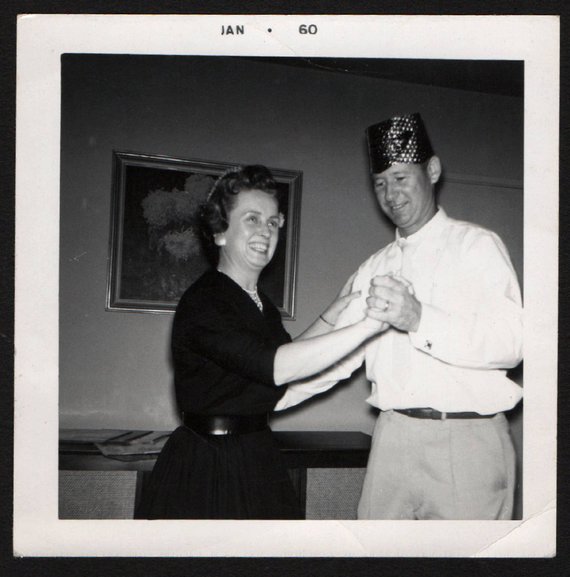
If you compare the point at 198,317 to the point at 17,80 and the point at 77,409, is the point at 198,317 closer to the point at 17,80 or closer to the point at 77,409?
the point at 77,409

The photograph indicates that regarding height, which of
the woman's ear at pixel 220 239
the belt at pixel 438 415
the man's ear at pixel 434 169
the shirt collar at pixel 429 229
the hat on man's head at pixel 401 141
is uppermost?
the hat on man's head at pixel 401 141

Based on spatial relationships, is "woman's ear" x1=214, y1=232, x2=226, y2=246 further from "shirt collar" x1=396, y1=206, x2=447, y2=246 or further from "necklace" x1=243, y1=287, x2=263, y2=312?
"shirt collar" x1=396, y1=206, x2=447, y2=246

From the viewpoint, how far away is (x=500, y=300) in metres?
1.57

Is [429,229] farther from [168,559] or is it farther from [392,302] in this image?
[168,559]

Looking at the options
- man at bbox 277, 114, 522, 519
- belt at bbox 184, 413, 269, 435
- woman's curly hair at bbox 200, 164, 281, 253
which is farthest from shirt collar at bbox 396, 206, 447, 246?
belt at bbox 184, 413, 269, 435

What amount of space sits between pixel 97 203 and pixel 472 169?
104 cm

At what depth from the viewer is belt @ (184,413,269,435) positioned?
1531 mm

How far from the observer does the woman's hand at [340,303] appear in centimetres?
168

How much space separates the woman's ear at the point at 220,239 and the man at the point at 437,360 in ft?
1.35

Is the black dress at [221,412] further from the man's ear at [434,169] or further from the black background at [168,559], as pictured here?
the man's ear at [434,169]

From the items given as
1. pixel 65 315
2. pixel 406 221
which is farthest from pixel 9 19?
pixel 406 221

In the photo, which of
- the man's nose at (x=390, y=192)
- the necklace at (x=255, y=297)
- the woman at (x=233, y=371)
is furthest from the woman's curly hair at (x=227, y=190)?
the man's nose at (x=390, y=192)

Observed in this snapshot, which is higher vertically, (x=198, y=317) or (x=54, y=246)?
(x=54, y=246)

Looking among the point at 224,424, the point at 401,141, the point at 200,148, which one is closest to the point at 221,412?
the point at 224,424
